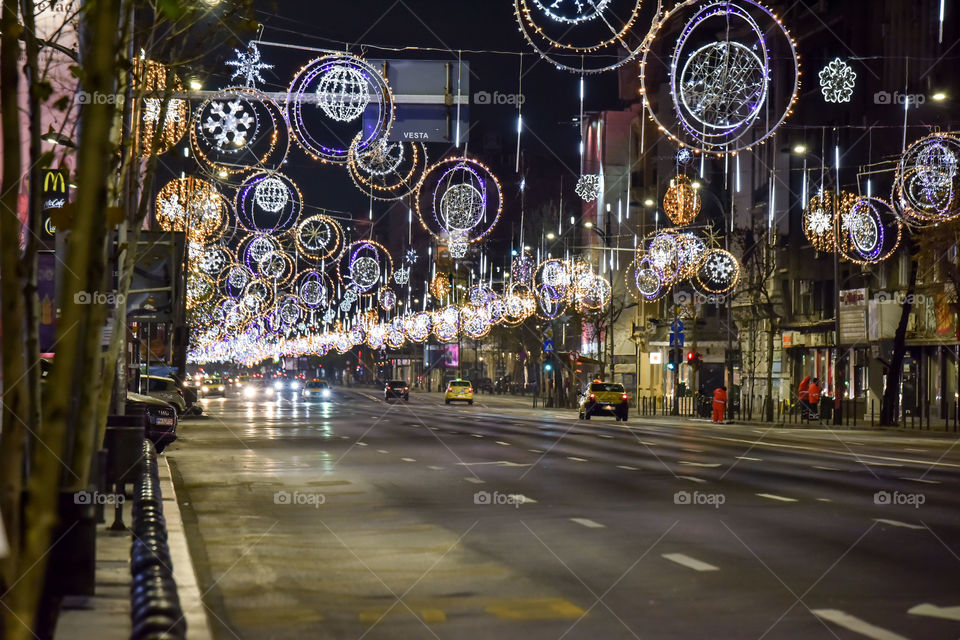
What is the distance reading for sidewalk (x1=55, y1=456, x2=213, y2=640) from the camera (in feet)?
27.1

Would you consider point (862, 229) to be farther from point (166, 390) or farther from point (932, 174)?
point (166, 390)

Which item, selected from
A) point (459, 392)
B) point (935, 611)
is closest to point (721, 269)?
point (459, 392)

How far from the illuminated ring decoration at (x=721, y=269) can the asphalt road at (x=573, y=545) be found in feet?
83.9

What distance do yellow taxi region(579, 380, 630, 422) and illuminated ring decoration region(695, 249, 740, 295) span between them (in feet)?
19.0

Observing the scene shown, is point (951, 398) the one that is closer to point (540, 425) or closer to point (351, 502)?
point (540, 425)

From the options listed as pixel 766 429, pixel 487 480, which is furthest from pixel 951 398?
pixel 487 480

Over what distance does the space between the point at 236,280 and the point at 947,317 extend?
29653 millimetres

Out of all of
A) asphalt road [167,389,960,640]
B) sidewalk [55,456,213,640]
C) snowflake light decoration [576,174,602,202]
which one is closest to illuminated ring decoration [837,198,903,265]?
asphalt road [167,389,960,640]

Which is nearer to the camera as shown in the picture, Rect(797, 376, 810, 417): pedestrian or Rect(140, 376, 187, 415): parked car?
Rect(140, 376, 187, 415): parked car

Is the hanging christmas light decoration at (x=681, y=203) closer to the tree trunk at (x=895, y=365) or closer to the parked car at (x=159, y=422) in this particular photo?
the tree trunk at (x=895, y=365)

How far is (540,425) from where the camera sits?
4572 cm

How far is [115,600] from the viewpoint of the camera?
9.34m

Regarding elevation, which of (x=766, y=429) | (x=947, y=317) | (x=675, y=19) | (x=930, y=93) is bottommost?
(x=766, y=429)

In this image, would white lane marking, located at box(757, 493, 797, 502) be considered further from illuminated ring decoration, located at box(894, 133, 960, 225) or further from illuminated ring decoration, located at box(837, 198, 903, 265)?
illuminated ring decoration, located at box(837, 198, 903, 265)
